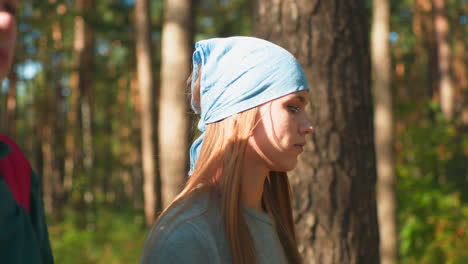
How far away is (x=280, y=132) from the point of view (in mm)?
1961

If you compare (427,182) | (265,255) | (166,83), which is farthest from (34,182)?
(427,182)

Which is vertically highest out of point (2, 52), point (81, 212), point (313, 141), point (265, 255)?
point (2, 52)

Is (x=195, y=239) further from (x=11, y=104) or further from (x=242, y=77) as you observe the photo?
(x=11, y=104)

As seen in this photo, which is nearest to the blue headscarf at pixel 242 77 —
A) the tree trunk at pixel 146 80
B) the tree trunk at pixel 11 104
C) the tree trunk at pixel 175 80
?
the tree trunk at pixel 175 80

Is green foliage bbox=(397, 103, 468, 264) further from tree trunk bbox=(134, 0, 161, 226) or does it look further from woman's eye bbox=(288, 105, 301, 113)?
woman's eye bbox=(288, 105, 301, 113)

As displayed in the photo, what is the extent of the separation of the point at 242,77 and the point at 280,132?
0.72ft

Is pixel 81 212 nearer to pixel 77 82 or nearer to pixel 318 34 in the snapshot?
pixel 77 82

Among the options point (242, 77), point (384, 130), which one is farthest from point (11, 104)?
point (242, 77)

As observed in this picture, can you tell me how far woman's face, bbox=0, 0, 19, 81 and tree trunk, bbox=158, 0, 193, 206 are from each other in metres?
6.90

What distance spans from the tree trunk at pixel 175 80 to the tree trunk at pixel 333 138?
496 cm

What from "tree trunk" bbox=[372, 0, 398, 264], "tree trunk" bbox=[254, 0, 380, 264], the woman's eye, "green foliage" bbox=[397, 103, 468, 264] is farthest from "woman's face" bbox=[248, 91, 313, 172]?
"tree trunk" bbox=[372, 0, 398, 264]

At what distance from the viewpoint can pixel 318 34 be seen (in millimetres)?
3324

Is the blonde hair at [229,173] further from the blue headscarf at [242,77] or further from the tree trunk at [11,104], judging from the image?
the tree trunk at [11,104]

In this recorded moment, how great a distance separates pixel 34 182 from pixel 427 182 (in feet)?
26.6
